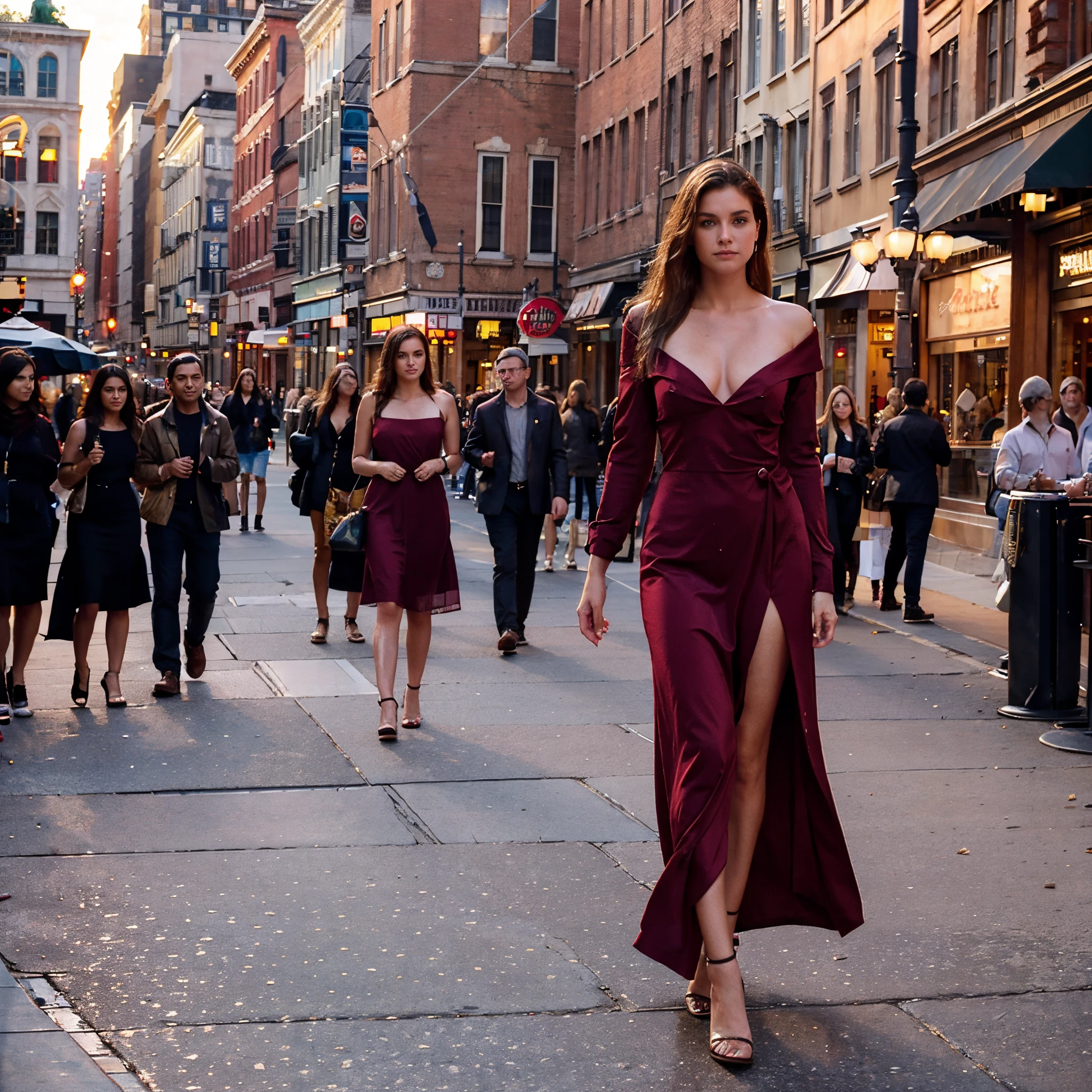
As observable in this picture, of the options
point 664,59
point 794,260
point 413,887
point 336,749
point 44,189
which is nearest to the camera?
point 413,887

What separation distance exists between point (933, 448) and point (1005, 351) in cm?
796

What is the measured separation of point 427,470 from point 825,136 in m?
23.9

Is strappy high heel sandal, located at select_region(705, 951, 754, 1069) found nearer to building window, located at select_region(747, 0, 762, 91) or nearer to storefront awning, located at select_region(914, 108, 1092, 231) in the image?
storefront awning, located at select_region(914, 108, 1092, 231)

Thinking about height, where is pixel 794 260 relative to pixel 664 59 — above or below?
below

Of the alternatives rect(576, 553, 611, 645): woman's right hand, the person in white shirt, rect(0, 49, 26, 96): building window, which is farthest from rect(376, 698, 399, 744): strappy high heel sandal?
rect(0, 49, 26, 96): building window

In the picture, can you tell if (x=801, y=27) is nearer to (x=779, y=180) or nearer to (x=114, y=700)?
(x=779, y=180)

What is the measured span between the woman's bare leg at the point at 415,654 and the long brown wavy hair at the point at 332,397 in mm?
3767

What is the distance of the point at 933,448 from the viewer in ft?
47.4

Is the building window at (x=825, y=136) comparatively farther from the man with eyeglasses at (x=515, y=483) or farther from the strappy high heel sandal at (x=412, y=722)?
the strappy high heel sandal at (x=412, y=722)

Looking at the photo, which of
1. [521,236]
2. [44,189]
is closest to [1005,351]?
[521,236]

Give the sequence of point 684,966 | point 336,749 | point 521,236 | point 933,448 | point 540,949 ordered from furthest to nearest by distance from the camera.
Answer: point 521,236 < point 933,448 < point 336,749 < point 540,949 < point 684,966

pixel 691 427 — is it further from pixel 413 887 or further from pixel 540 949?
pixel 413 887

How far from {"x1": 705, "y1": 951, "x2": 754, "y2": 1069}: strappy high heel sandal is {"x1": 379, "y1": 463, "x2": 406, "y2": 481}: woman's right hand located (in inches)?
196

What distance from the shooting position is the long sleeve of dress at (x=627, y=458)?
4590 millimetres
